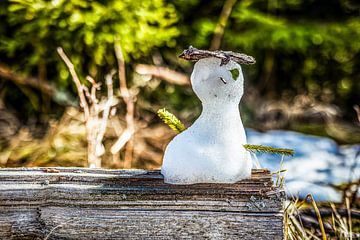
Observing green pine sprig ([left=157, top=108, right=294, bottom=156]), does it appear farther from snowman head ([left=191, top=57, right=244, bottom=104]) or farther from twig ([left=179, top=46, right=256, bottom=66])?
twig ([left=179, top=46, right=256, bottom=66])

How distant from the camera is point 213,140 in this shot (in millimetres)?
1516

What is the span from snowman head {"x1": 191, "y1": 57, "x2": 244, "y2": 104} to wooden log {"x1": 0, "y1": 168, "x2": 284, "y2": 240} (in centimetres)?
27

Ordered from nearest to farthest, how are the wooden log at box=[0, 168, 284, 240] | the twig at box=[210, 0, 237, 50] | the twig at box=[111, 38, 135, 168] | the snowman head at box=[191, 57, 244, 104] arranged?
1. the wooden log at box=[0, 168, 284, 240]
2. the snowman head at box=[191, 57, 244, 104]
3. the twig at box=[111, 38, 135, 168]
4. the twig at box=[210, 0, 237, 50]

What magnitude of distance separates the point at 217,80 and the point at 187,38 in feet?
8.02

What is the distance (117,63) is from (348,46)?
2071 millimetres

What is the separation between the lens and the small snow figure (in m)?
1.47

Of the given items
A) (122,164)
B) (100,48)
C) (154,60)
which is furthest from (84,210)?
(154,60)

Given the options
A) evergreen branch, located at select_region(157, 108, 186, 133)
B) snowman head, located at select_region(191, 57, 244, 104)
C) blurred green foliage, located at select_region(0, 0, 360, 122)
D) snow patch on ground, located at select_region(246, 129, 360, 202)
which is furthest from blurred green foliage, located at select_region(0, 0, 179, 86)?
snowman head, located at select_region(191, 57, 244, 104)

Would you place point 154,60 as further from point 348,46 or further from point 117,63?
point 348,46

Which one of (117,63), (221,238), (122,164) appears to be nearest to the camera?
(221,238)

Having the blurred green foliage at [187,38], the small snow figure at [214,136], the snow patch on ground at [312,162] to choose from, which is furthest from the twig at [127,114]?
the small snow figure at [214,136]

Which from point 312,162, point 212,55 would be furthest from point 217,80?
point 312,162

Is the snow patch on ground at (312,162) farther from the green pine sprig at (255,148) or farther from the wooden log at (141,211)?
the wooden log at (141,211)

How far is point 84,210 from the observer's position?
56.1 inches
